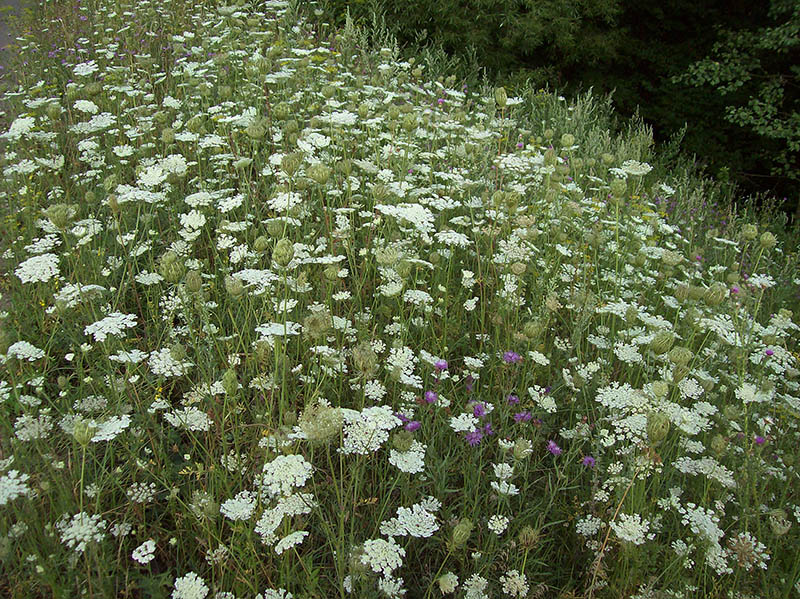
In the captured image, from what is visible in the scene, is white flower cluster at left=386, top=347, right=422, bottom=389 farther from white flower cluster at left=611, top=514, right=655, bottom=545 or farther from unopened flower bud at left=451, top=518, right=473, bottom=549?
white flower cluster at left=611, top=514, right=655, bottom=545

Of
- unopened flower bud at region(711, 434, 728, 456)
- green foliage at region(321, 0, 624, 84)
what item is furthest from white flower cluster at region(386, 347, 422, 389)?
green foliage at region(321, 0, 624, 84)

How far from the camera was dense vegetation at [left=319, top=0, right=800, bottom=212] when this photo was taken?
8258 mm

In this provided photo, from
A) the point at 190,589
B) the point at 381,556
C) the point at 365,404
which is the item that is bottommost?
the point at 365,404

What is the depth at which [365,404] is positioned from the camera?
2.14 metres

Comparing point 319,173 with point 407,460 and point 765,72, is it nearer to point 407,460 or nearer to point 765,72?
point 407,460

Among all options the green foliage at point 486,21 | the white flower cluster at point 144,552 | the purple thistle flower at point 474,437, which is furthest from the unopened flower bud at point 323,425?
the green foliage at point 486,21

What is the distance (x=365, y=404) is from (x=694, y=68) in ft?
31.2

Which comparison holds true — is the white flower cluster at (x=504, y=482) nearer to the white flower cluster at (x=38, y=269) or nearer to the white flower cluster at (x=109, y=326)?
the white flower cluster at (x=109, y=326)

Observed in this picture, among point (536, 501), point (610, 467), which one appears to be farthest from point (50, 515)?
point (610, 467)

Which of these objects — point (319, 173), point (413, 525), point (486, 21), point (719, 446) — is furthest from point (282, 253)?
point (486, 21)

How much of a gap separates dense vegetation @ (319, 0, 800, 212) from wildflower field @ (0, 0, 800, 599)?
5.71 metres

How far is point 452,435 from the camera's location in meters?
2.11

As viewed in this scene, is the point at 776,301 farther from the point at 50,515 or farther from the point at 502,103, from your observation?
the point at 50,515

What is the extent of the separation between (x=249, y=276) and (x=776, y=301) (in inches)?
150
